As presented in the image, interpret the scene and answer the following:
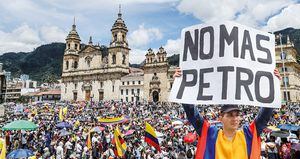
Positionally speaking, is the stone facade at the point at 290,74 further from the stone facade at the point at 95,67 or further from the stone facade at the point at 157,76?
the stone facade at the point at 95,67

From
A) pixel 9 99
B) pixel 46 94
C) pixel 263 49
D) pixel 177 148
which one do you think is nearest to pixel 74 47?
pixel 46 94

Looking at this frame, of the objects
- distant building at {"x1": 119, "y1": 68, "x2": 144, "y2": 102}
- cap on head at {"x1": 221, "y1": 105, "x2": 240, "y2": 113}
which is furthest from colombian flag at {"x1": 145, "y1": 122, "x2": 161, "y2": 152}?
distant building at {"x1": 119, "y1": 68, "x2": 144, "y2": 102}

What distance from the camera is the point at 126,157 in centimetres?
1188

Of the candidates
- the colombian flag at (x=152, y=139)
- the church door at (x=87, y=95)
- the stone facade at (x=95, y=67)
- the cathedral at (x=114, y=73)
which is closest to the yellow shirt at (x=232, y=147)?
the colombian flag at (x=152, y=139)

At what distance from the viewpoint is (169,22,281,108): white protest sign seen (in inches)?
107

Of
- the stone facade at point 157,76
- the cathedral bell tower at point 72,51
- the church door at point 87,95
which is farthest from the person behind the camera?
the cathedral bell tower at point 72,51

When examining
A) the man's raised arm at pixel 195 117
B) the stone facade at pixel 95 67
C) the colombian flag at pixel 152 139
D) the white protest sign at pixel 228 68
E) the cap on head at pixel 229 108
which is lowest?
the colombian flag at pixel 152 139

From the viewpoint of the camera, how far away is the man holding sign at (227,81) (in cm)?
A: 259

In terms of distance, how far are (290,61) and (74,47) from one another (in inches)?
2081

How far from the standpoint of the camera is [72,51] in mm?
78312

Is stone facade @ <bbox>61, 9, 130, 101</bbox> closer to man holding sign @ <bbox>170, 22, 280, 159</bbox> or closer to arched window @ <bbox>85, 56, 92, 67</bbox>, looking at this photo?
arched window @ <bbox>85, 56, 92, 67</bbox>

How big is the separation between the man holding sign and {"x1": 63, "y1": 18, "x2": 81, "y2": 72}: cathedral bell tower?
Answer: 7791 cm

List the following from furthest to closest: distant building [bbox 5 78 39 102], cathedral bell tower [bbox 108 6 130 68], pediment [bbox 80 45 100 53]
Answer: distant building [bbox 5 78 39 102]
pediment [bbox 80 45 100 53]
cathedral bell tower [bbox 108 6 130 68]

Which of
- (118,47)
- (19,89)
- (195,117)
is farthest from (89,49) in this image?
(195,117)
